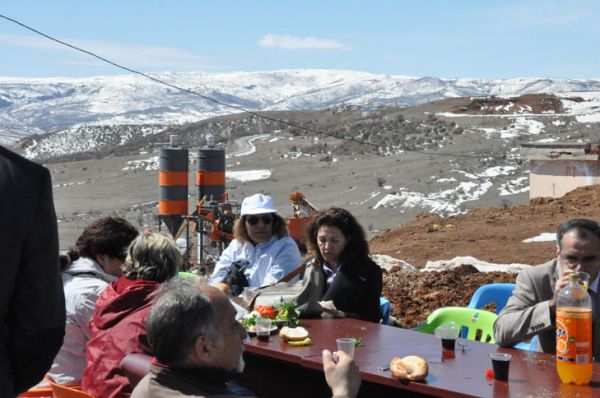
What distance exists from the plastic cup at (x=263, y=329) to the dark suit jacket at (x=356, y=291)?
2.85 ft

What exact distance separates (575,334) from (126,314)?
6.47 ft

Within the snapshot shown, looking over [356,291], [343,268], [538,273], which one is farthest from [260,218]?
[538,273]

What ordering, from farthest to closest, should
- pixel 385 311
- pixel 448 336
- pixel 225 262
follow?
pixel 225 262
pixel 385 311
pixel 448 336

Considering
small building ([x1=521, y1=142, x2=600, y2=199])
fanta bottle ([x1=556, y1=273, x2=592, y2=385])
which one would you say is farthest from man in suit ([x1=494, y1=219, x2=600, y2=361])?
small building ([x1=521, y1=142, x2=600, y2=199])

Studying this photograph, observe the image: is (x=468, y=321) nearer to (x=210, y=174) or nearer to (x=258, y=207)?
(x=258, y=207)

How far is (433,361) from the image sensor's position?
4203 mm

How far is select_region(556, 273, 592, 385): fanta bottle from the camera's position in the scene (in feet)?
12.0

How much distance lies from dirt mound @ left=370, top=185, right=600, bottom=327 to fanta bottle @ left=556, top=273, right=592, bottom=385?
18.0 feet

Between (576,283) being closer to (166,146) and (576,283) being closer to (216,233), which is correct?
(216,233)

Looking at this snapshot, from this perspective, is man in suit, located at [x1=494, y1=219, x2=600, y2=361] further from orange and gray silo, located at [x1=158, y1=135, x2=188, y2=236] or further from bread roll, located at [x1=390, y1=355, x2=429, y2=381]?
orange and gray silo, located at [x1=158, y1=135, x2=188, y2=236]

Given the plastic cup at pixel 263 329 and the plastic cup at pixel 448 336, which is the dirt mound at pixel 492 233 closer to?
the plastic cup at pixel 263 329

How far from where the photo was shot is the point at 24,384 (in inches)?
99.9

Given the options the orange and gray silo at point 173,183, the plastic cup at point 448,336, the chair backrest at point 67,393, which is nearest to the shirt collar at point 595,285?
the plastic cup at point 448,336

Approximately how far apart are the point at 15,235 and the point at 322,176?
3145cm
